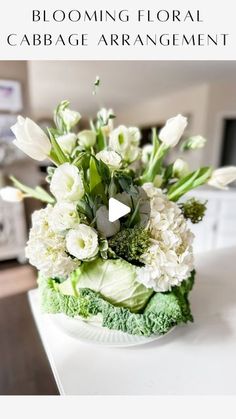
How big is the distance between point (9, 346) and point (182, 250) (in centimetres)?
146

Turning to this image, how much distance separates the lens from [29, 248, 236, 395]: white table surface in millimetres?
497

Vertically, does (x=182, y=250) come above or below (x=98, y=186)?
below

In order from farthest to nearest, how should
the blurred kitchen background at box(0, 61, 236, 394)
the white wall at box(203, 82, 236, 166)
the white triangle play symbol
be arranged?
the white wall at box(203, 82, 236, 166) → the blurred kitchen background at box(0, 61, 236, 394) → the white triangle play symbol

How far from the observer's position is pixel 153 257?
21.2 inches

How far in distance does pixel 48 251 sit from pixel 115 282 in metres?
0.17

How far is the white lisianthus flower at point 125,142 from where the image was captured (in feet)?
2.11

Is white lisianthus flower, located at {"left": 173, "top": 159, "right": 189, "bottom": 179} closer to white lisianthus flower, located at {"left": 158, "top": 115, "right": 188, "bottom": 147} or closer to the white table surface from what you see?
white lisianthus flower, located at {"left": 158, "top": 115, "right": 188, "bottom": 147}

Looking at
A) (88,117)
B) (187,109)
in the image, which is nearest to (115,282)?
(88,117)

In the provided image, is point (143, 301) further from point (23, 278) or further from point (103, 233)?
point (23, 278)

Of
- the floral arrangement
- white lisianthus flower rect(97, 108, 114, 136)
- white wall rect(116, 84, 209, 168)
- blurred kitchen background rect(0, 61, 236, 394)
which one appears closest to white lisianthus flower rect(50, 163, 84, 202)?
the floral arrangement

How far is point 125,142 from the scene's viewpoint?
2.13 ft

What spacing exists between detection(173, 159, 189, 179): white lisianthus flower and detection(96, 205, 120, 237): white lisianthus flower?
269 millimetres

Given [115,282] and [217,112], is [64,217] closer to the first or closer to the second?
[115,282]
